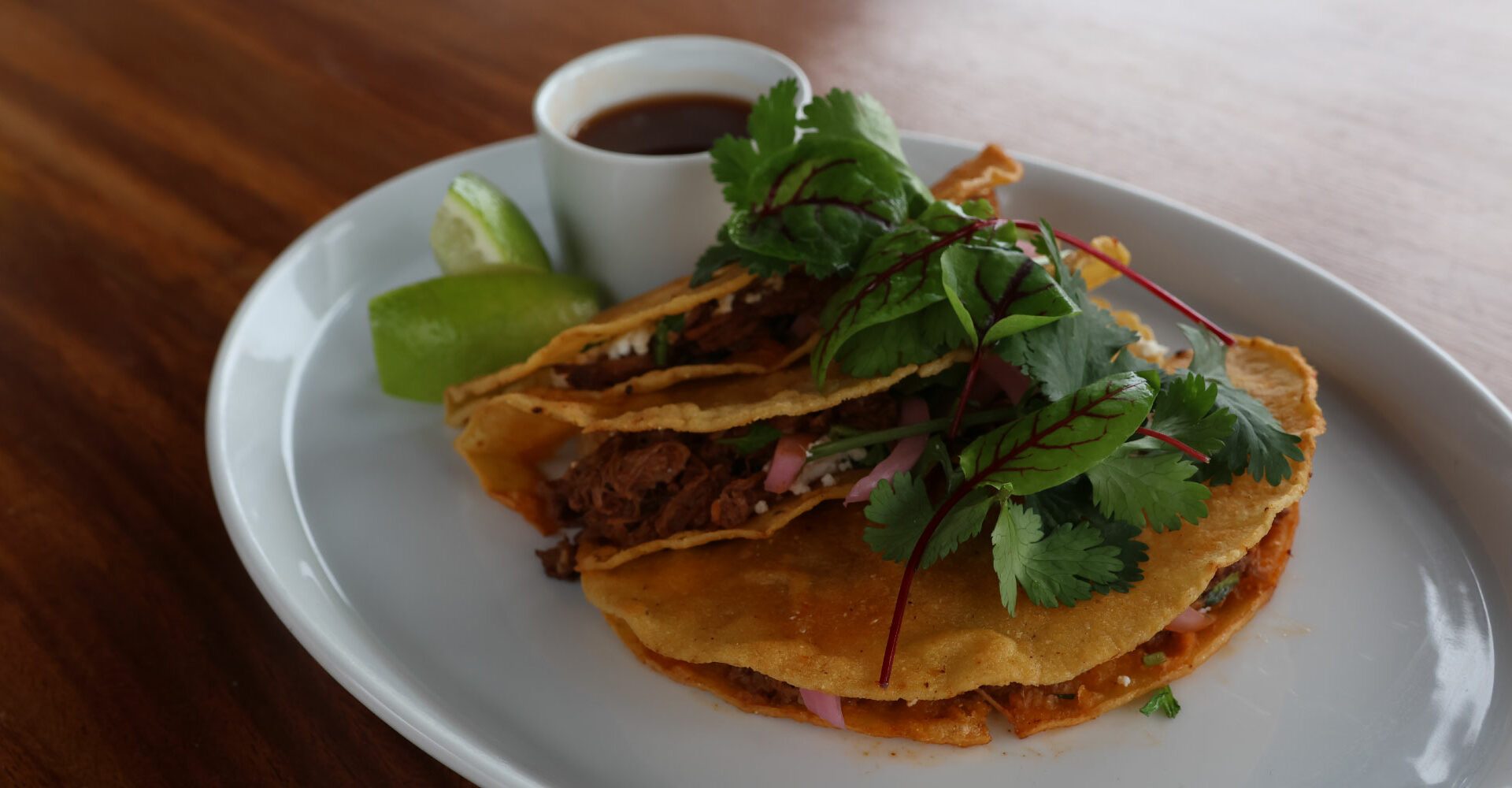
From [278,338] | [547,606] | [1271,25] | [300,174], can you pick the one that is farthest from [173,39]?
[1271,25]

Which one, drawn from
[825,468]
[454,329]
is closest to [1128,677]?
[825,468]

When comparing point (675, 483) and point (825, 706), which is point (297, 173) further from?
point (825, 706)

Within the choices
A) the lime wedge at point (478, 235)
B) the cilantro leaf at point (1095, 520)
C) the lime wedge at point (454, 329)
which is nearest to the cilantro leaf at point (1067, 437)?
the cilantro leaf at point (1095, 520)

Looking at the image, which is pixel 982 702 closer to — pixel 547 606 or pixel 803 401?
pixel 803 401

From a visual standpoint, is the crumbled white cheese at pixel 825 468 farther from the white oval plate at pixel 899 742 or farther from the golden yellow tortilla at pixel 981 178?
the golden yellow tortilla at pixel 981 178

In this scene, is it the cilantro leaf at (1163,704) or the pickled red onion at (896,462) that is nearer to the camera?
the cilantro leaf at (1163,704)
